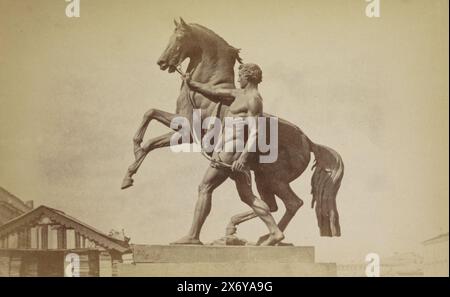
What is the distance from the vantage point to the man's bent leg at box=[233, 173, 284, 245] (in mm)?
10719

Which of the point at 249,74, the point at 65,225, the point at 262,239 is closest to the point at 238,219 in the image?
the point at 262,239

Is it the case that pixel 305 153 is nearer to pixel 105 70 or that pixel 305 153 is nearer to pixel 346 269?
pixel 346 269

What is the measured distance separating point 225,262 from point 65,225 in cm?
186

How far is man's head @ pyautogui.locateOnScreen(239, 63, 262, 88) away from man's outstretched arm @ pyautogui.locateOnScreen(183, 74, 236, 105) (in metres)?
Result: 0.15

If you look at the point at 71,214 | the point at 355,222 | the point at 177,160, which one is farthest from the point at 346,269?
the point at 71,214

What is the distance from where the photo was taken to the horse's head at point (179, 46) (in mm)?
10961

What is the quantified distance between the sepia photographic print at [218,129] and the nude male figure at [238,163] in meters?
0.08

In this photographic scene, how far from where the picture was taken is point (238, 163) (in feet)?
34.8

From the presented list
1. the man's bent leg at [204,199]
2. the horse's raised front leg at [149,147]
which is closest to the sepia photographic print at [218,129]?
the horse's raised front leg at [149,147]

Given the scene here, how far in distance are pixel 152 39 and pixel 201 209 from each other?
2143mm

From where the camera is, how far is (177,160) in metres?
11.6

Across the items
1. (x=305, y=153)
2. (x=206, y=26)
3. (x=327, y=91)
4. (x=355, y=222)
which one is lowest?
(x=355, y=222)

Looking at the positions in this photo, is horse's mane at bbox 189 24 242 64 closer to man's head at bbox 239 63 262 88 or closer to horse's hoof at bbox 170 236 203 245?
man's head at bbox 239 63 262 88

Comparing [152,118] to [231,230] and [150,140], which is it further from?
[231,230]
